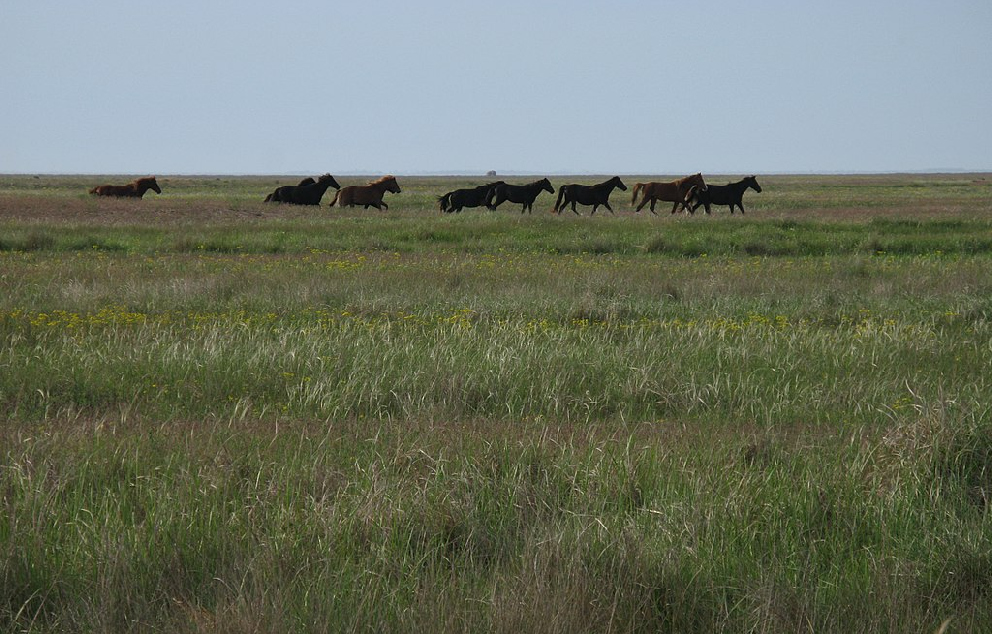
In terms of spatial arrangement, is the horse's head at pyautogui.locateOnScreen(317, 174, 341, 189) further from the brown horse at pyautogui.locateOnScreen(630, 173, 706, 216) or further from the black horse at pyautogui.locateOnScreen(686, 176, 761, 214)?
the black horse at pyautogui.locateOnScreen(686, 176, 761, 214)

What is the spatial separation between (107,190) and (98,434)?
4178cm

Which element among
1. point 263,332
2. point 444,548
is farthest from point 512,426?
point 263,332

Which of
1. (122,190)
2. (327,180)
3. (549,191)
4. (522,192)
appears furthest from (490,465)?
(122,190)

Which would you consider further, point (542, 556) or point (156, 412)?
point (156, 412)

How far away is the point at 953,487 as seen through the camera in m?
4.71

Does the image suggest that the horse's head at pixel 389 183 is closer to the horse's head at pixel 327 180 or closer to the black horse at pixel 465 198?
the horse's head at pixel 327 180

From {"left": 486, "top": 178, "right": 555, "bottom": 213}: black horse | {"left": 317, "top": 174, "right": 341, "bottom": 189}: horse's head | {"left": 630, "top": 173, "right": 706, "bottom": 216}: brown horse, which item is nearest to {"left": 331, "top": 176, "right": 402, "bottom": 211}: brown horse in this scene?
{"left": 317, "top": 174, "right": 341, "bottom": 189}: horse's head

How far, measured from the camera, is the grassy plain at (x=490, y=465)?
3.61 meters

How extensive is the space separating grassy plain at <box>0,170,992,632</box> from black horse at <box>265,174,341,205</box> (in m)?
28.0

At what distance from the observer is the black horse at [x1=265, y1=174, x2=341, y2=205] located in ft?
131

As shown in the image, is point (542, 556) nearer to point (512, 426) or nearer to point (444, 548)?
point (444, 548)

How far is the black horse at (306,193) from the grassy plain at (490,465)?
28.0 m

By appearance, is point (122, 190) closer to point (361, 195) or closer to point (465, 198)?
point (361, 195)

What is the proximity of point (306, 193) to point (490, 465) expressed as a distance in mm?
36865
